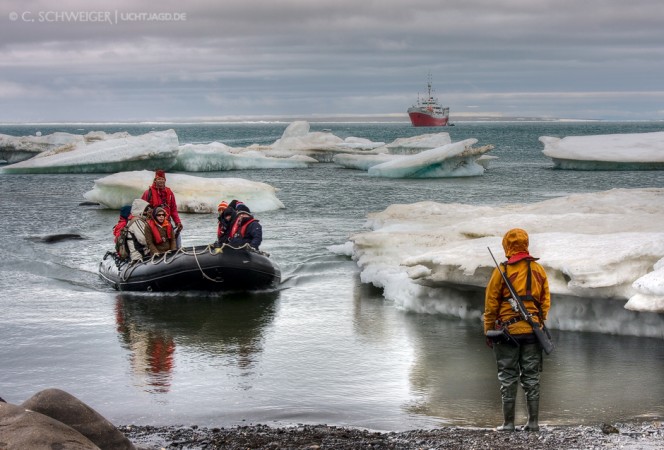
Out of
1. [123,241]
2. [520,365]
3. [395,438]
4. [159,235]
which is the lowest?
[395,438]

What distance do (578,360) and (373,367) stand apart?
217 centimetres

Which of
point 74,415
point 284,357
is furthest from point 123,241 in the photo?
point 74,415

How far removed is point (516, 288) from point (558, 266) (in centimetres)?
414

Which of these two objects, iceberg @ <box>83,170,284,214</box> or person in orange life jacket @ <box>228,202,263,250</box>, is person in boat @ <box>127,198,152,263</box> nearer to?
person in orange life jacket @ <box>228,202,263,250</box>

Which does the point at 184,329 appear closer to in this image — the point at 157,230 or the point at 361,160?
the point at 157,230

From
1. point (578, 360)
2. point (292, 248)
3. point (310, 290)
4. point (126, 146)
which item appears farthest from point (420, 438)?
point (126, 146)

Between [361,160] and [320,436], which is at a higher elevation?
[361,160]

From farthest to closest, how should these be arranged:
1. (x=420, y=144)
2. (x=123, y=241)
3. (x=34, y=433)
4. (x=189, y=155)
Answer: (x=420, y=144) < (x=189, y=155) < (x=123, y=241) < (x=34, y=433)

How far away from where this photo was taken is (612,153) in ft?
137

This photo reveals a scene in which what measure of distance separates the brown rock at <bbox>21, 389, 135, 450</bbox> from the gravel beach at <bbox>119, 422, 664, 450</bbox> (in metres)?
0.97

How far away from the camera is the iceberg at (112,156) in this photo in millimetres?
36969

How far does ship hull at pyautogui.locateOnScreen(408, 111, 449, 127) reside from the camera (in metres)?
129

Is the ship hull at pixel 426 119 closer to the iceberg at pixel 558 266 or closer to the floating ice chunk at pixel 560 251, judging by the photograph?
the floating ice chunk at pixel 560 251

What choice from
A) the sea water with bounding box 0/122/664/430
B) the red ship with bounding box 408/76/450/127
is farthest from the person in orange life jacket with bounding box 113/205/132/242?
the red ship with bounding box 408/76/450/127
